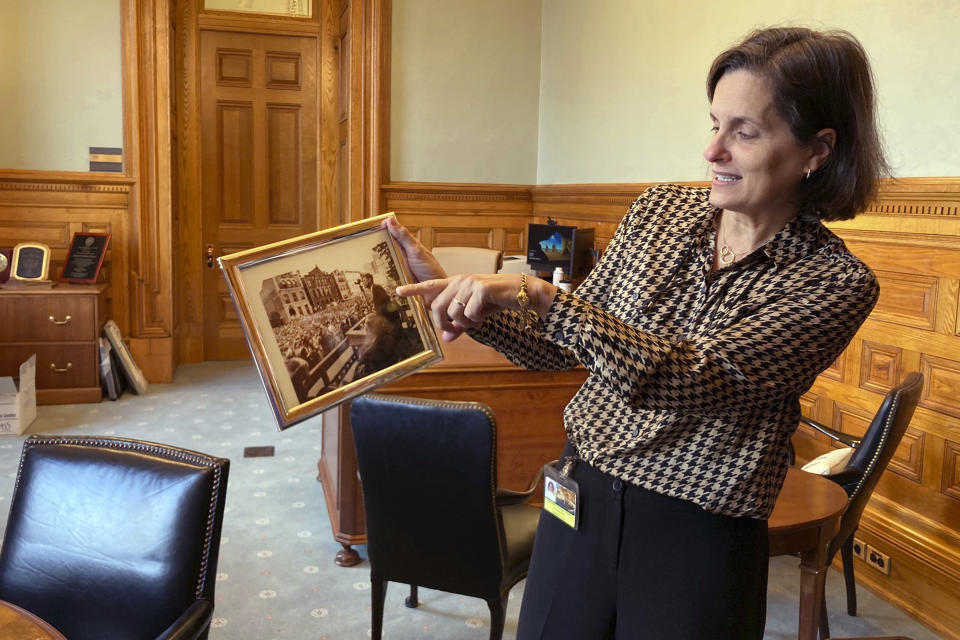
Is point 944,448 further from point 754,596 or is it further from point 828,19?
point 754,596

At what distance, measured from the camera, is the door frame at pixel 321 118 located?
21.8 ft

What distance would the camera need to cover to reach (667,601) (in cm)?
131

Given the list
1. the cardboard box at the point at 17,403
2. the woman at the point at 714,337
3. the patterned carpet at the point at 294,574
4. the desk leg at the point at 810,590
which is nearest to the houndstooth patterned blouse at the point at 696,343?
the woman at the point at 714,337

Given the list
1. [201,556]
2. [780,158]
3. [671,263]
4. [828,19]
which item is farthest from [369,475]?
[828,19]

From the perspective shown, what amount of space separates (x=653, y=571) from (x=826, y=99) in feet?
2.39

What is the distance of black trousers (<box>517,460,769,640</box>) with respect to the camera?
1.30m

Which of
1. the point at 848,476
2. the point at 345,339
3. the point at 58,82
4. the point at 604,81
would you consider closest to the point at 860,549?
the point at 848,476

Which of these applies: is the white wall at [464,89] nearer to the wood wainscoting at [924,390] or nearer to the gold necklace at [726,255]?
the wood wainscoting at [924,390]

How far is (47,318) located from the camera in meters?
5.72

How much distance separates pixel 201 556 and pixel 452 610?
1613mm

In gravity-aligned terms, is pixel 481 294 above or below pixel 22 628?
above

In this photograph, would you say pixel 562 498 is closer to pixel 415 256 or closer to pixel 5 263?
pixel 415 256

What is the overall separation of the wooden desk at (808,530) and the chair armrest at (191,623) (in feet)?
4.35

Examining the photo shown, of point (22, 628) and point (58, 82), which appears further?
point (58, 82)
